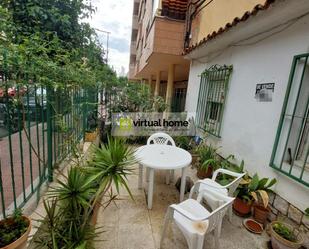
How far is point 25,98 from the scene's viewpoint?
5.75 ft

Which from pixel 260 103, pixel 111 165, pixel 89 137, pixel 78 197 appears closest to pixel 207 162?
pixel 260 103

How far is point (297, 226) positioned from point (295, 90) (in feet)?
5.42

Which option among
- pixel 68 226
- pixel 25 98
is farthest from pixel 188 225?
pixel 25 98

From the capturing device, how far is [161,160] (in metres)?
2.65

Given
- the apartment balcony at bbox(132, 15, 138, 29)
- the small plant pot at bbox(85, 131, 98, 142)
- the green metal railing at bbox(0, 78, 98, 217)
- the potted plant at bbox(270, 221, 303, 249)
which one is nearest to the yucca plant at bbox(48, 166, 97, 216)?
the green metal railing at bbox(0, 78, 98, 217)

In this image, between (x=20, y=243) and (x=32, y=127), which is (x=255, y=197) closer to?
(x=20, y=243)

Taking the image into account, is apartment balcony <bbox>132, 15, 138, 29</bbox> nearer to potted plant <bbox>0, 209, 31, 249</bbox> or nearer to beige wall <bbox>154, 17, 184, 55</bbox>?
beige wall <bbox>154, 17, 184, 55</bbox>

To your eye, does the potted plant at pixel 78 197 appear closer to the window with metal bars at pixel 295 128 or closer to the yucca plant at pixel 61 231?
the yucca plant at pixel 61 231

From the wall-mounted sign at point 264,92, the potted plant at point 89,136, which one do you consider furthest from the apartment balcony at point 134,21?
the wall-mounted sign at point 264,92

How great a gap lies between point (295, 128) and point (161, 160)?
1819 millimetres

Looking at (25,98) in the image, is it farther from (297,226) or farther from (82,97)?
(297,226)

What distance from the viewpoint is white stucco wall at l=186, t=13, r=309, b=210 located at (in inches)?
88.0

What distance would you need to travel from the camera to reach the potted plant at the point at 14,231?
1.28 metres

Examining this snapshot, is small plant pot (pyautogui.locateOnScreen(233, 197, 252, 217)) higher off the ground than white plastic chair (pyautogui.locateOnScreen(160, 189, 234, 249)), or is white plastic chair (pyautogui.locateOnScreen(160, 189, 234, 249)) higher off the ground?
white plastic chair (pyautogui.locateOnScreen(160, 189, 234, 249))
